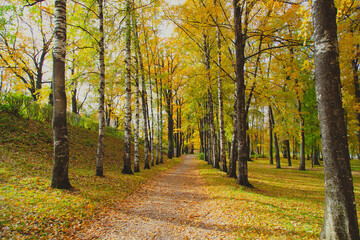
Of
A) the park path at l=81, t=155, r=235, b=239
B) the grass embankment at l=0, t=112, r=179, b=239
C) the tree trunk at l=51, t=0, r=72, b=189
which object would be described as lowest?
the park path at l=81, t=155, r=235, b=239

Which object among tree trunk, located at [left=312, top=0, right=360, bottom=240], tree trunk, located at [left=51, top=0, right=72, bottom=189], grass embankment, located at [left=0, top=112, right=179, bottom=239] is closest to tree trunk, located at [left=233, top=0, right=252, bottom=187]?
tree trunk, located at [left=312, top=0, right=360, bottom=240]

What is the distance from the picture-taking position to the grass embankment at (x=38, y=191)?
3468mm

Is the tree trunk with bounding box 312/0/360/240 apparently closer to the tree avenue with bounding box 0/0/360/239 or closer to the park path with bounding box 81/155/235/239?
the tree avenue with bounding box 0/0/360/239

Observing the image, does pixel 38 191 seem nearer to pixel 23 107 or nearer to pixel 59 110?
pixel 59 110

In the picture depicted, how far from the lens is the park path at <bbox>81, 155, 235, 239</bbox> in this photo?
375cm

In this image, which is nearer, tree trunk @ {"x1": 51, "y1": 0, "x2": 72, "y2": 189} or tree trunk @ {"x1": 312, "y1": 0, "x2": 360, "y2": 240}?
tree trunk @ {"x1": 312, "y1": 0, "x2": 360, "y2": 240}

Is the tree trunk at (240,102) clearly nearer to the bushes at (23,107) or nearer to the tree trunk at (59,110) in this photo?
the tree trunk at (59,110)

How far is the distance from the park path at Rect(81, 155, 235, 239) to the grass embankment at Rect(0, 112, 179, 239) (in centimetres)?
48

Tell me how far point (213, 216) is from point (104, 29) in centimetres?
1008

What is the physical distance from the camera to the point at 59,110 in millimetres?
5602

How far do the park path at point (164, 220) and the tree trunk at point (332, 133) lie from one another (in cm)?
187

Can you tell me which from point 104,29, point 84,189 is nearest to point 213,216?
point 84,189

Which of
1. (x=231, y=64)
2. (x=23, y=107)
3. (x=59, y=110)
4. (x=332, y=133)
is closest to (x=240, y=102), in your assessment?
(x=231, y=64)

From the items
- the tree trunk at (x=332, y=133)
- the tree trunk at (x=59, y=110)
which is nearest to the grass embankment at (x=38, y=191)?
Result: the tree trunk at (x=59, y=110)
